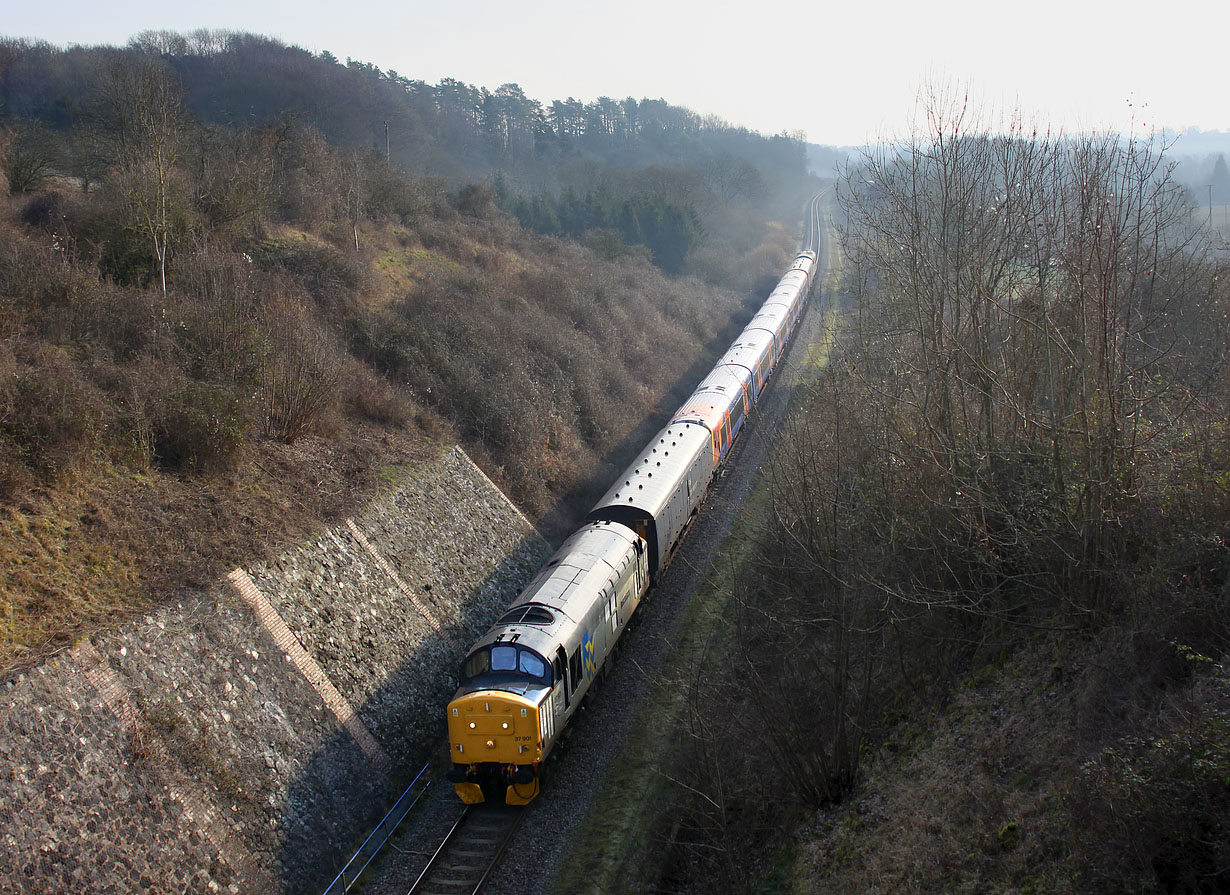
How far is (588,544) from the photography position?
16.0m

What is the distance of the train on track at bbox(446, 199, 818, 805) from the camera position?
12.0m

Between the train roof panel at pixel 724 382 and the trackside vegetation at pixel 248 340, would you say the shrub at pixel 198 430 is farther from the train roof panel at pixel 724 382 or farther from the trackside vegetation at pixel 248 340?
the train roof panel at pixel 724 382

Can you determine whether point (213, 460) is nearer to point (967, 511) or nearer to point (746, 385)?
point (967, 511)

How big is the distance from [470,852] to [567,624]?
142 inches

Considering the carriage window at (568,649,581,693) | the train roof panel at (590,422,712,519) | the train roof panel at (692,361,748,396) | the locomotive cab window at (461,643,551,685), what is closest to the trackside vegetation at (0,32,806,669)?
the train roof panel at (692,361,748,396)

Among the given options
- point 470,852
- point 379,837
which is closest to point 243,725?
point 379,837

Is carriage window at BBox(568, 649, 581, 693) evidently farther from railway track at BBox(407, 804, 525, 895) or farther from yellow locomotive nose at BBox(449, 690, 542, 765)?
railway track at BBox(407, 804, 525, 895)

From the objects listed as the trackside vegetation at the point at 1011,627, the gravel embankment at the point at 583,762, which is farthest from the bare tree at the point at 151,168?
the trackside vegetation at the point at 1011,627

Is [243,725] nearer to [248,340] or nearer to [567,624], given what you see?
[567,624]

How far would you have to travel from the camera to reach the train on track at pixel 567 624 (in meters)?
12.0

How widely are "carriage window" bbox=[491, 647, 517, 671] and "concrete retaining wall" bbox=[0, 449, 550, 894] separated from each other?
108 inches

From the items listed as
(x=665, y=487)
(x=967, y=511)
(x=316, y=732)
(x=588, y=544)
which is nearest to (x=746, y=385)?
(x=665, y=487)

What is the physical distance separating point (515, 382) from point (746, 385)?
25.6 ft

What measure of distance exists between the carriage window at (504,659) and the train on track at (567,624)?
0.02m
